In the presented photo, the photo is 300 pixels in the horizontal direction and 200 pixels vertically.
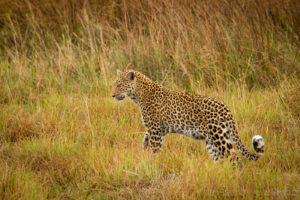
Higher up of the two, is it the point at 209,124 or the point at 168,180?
the point at 209,124

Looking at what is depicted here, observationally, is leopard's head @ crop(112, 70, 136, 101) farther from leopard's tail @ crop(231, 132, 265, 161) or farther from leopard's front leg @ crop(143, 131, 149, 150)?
leopard's tail @ crop(231, 132, 265, 161)

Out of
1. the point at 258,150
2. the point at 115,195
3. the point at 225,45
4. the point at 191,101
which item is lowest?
the point at 115,195

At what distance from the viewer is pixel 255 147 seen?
449cm

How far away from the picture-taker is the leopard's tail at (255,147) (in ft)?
14.5

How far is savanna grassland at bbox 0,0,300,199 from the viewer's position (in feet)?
13.6

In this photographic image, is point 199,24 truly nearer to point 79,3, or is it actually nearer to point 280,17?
point 280,17

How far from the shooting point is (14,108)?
6715 millimetres

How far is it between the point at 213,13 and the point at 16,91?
379 centimetres

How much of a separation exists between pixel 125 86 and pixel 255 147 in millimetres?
1918

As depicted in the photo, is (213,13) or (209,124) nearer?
(209,124)

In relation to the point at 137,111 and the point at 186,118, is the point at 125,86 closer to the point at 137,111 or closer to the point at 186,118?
the point at 137,111

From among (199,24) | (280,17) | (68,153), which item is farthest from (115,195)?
(280,17)

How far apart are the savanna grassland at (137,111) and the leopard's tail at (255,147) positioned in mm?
109

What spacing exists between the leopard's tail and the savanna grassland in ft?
0.36
